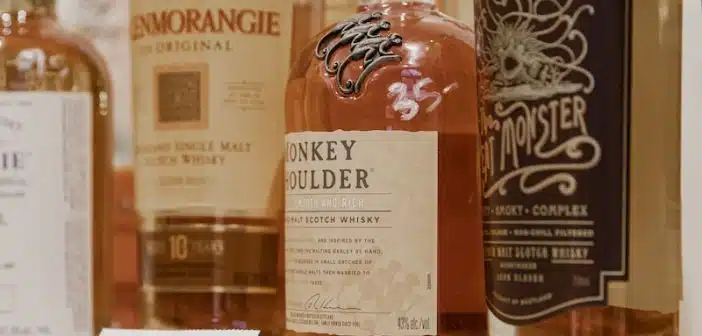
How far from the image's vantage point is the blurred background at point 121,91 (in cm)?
65

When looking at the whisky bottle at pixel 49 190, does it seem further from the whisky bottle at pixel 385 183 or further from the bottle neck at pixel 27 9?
the whisky bottle at pixel 385 183

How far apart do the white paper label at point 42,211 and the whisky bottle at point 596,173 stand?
0.24 meters

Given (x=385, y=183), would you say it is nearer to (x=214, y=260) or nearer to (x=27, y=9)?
(x=214, y=260)

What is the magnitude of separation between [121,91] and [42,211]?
0.17 metres

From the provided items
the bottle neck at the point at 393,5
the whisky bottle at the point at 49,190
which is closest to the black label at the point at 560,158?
the bottle neck at the point at 393,5

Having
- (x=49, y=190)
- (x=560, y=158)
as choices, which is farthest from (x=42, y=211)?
(x=560, y=158)

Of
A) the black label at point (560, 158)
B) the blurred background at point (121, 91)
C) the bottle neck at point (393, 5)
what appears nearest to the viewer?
the black label at point (560, 158)

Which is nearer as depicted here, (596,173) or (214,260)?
(596,173)

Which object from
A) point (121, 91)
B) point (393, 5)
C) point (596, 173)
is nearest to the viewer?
point (596, 173)

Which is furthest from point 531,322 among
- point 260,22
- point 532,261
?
point 260,22

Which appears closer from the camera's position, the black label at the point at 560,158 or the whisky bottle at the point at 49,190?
the black label at the point at 560,158

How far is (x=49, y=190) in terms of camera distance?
521mm

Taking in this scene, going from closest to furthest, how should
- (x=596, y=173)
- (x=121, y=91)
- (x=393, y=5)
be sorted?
(x=596, y=173), (x=393, y=5), (x=121, y=91)
